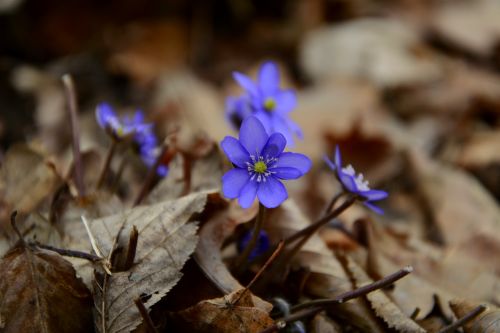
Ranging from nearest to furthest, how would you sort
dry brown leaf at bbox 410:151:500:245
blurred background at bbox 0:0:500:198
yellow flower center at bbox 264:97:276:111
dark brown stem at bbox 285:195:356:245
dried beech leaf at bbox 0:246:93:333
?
dried beech leaf at bbox 0:246:93:333 < dark brown stem at bbox 285:195:356:245 < yellow flower center at bbox 264:97:276:111 < dry brown leaf at bbox 410:151:500:245 < blurred background at bbox 0:0:500:198

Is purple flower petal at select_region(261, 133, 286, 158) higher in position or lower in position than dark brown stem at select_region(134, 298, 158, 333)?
higher

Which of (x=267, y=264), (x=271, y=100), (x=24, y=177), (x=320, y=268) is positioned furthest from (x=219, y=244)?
(x=24, y=177)

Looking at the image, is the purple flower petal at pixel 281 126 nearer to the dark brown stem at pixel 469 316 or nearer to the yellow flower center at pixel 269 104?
the yellow flower center at pixel 269 104

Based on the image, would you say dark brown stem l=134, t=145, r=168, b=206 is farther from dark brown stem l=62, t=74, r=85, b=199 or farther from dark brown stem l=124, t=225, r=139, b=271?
dark brown stem l=124, t=225, r=139, b=271

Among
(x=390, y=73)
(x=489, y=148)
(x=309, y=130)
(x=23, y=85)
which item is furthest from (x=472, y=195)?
(x=23, y=85)

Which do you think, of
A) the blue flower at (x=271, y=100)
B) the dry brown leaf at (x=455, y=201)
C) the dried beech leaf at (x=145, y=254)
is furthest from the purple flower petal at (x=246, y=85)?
the dry brown leaf at (x=455, y=201)

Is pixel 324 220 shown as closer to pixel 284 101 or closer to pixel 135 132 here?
pixel 284 101

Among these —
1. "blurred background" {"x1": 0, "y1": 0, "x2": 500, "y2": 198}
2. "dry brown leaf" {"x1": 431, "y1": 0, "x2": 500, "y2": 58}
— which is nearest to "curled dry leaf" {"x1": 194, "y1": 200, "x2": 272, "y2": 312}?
"blurred background" {"x1": 0, "y1": 0, "x2": 500, "y2": 198}
